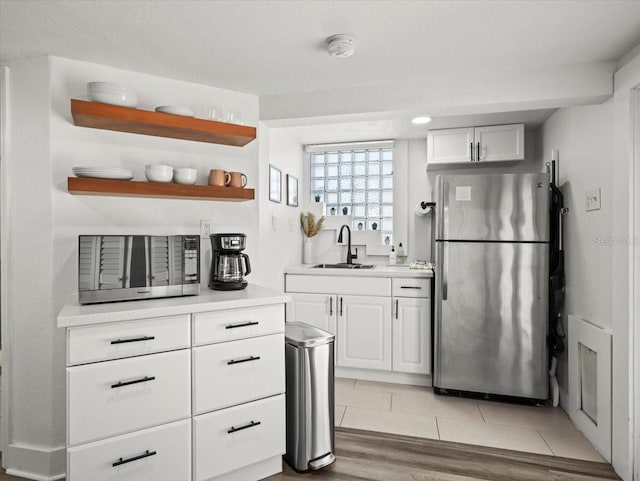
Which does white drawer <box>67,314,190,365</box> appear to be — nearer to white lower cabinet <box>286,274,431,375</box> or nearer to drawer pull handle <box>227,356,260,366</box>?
drawer pull handle <box>227,356,260,366</box>

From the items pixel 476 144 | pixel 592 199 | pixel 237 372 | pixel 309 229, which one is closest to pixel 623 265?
pixel 592 199

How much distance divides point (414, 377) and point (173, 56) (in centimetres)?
291

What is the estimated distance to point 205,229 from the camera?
2.45m

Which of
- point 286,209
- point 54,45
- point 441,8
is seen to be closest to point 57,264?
point 54,45

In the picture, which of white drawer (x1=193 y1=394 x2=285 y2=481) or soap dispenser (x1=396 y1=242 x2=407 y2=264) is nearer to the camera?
white drawer (x1=193 y1=394 x2=285 y2=481)

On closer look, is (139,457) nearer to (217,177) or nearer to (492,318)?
(217,177)

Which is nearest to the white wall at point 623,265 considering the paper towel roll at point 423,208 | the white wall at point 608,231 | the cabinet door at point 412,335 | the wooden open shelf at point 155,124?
the white wall at point 608,231

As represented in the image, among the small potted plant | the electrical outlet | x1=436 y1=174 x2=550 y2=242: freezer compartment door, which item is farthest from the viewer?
the small potted plant

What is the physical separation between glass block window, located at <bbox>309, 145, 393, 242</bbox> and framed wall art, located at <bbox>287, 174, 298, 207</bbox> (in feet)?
1.27

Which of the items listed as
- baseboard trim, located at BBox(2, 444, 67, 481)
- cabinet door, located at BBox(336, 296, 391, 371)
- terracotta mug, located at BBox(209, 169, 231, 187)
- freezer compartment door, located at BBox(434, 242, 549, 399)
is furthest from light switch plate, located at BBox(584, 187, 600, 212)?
baseboard trim, located at BBox(2, 444, 67, 481)

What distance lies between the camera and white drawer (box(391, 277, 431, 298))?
10.2 ft

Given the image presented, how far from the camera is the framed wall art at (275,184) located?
307 centimetres

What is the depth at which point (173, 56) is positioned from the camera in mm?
2047

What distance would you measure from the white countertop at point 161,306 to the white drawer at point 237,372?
0.64 feet
